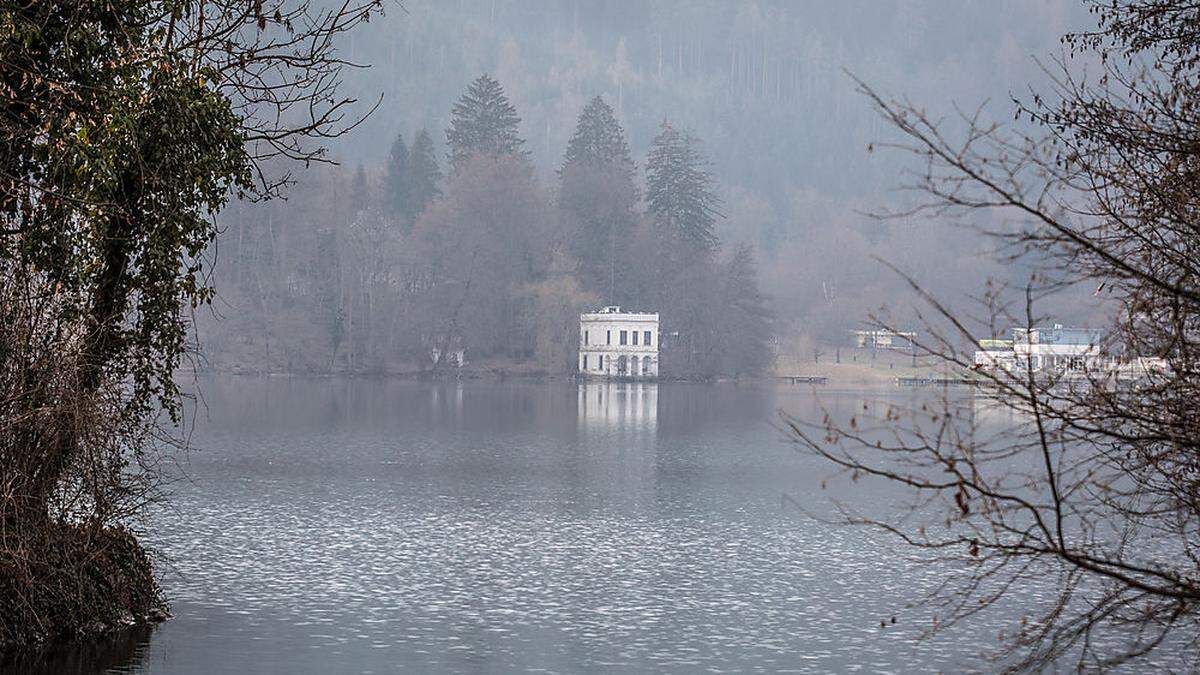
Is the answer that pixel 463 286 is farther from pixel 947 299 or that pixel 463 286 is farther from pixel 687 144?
pixel 947 299

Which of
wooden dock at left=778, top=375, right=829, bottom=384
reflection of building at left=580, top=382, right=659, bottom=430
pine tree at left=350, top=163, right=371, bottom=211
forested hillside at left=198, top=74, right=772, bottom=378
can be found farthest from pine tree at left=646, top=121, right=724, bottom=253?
pine tree at left=350, top=163, right=371, bottom=211

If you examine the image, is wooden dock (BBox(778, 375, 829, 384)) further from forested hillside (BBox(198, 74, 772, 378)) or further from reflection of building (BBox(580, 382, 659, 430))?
reflection of building (BBox(580, 382, 659, 430))

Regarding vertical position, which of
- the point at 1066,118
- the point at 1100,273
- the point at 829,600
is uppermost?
the point at 1066,118

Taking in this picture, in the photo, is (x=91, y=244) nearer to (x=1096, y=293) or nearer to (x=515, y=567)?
(x=515, y=567)

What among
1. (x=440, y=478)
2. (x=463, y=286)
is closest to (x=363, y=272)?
(x=463, y=286)

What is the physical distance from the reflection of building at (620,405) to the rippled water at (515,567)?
12.0 meters

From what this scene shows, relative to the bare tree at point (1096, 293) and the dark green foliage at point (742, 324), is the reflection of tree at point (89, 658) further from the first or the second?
the dark green foliage at point (742, 324)

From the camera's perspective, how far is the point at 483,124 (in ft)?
345

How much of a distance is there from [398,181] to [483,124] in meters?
7.88

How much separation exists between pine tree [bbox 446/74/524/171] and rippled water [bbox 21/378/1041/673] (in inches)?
2655

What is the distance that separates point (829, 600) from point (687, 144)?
89.7 metres

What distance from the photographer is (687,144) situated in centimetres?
10512

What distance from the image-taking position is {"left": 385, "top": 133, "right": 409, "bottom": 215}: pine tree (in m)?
107

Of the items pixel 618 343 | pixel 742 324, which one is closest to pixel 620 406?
pixel 618 343
